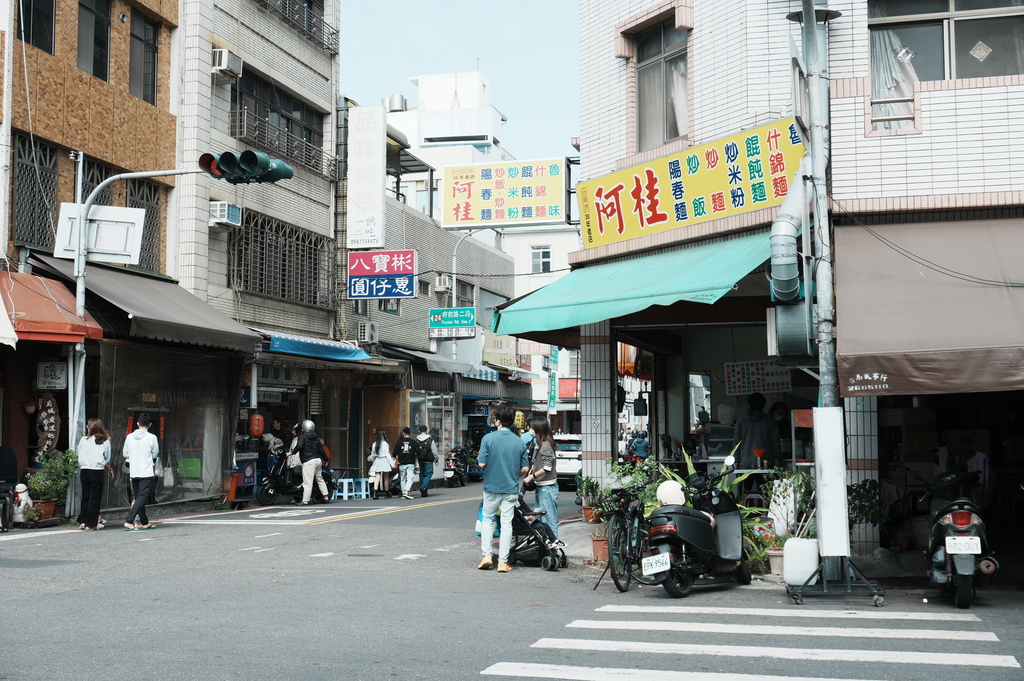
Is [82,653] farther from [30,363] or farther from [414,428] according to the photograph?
[414,428]

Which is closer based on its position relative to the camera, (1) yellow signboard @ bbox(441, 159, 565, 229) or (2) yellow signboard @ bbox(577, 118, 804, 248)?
(2) yellow signboard @ bbox(577, 118, 804, 248)

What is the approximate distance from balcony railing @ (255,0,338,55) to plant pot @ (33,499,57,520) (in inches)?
577

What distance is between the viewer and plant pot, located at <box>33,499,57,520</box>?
1653cm

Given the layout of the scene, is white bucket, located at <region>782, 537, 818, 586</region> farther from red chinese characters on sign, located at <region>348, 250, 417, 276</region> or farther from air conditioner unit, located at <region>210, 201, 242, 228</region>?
red chinese characters on sign, located at <region>348, 250, 417, 276</region>

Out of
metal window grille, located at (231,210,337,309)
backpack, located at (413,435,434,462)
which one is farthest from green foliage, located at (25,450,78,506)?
backpack, located at (413,435,434,462)

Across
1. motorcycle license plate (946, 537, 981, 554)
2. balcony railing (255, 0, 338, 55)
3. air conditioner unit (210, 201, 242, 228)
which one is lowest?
motorcycle license plate (946, 537, 981, 554)

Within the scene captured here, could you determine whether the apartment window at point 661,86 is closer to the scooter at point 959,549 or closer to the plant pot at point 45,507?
the scooter at point 959,549

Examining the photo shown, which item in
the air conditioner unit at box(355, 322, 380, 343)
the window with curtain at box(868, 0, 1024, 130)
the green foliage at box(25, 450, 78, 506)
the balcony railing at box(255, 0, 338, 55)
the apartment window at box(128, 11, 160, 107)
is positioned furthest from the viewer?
the air conditioner unit at box(355, 322, 380, 343)

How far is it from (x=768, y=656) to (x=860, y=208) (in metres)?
6.38

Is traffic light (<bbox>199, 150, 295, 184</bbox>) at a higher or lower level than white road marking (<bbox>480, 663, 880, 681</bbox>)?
higher

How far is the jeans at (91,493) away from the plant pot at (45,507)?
0.89m

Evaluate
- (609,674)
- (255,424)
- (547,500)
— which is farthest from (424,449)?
(609,674)

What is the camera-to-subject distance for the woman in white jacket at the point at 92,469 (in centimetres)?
1614

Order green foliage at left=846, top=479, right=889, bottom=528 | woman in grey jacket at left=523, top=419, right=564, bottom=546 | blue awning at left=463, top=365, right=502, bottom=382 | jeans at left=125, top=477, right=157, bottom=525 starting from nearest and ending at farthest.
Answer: green foliage at left=846, top=479, right=889, bottom=528 → woman in grey jacket at left=523, top=419, right=564, bottom=546 → jeans at left=125, top=477, right=157, bottom=525 → blue awning at left=463, top=365, right=502, bottom=382
